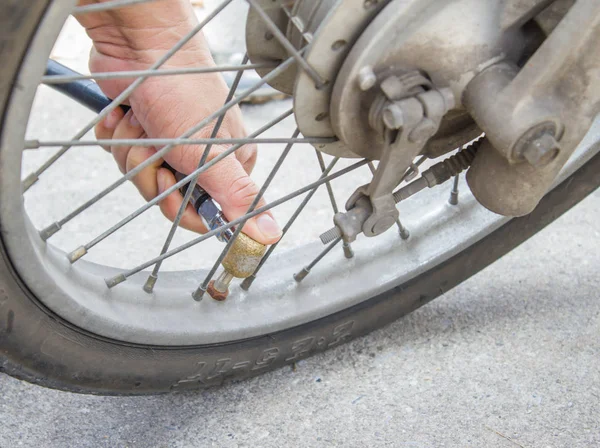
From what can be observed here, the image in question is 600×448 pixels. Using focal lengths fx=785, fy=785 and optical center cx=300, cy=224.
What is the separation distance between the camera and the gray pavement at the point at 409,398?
94 centimetres

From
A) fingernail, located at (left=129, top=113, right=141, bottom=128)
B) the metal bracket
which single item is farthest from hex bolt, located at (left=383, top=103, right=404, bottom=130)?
fingernail, located at (left=129, top=113, right=141, bottom=128)

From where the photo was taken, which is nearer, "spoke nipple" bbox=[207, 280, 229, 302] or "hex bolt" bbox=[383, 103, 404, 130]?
"hex bolt" bbox=[383, 103, 404, 130]

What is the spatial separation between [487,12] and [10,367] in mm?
554

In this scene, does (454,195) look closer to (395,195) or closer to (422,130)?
(395,195)

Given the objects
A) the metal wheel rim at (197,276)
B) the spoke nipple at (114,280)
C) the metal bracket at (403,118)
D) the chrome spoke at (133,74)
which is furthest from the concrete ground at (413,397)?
the chrome spoke at (133,74)

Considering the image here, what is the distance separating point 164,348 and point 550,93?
49cm

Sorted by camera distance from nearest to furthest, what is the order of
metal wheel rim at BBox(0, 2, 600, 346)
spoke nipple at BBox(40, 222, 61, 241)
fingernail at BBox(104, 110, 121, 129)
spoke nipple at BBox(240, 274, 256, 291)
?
metal wheel rim at BBox(0, 2, 600, 346) < spoke nipple at BBox(40, 222, 61, 241) < spoke nipple at BBox(240, 274, 256, 291) < fingernail at BBox(104, 110, 121, 129)

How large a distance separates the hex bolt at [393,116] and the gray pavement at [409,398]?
426 mm

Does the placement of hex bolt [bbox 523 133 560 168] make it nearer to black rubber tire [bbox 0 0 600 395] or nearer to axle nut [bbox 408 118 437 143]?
axle nut [bbox 408 118 437 143]

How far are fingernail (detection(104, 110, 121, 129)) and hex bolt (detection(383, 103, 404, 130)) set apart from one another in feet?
1.75

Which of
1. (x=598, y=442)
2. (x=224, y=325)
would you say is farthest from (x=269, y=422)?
(x=598, y=442)

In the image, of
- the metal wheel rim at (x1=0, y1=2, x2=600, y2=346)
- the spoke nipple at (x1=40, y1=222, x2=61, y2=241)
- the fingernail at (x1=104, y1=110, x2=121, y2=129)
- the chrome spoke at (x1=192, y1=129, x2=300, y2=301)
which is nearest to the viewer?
the metal wheel rim at (x1=0, y1=2, x2=600, y2=346)

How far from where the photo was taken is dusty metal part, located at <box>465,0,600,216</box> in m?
0.69

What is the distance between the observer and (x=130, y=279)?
90 cm
